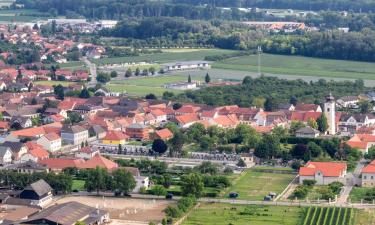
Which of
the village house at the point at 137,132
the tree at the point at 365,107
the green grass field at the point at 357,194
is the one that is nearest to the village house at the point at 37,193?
the green grass field at the point at 357,194

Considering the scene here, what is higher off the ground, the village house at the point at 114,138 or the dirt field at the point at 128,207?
the dirt field at the point at 128,207

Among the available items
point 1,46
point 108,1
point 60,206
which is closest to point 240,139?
point 60,206

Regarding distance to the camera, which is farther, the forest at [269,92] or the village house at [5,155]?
the forest at [269,92]

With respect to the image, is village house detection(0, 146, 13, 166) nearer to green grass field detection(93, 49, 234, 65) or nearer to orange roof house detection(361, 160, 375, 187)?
orange roof house detection(361, 160, 375, 187)

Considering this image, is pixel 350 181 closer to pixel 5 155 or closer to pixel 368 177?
pixel 368 177

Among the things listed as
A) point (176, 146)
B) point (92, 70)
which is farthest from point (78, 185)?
point (92, 70)

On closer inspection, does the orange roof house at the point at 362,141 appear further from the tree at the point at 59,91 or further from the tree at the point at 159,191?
the tree at the point at 59,91
